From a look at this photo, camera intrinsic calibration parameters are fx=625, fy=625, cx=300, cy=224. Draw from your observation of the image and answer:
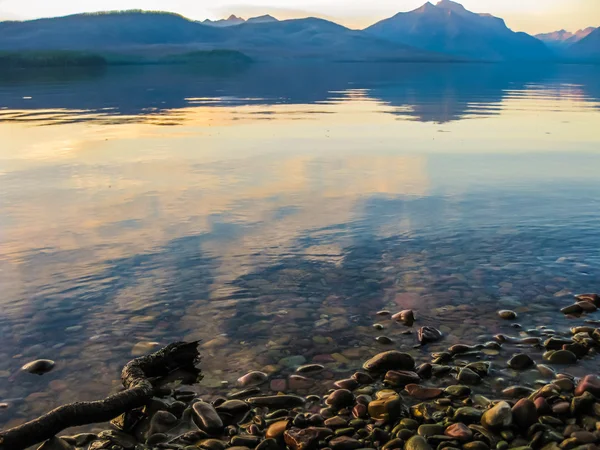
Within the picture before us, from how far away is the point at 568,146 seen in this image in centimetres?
2966

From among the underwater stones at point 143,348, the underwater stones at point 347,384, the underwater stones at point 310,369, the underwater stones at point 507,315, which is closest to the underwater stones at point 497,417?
the underwater stones at point 347,384

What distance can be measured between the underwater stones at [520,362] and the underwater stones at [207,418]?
396 cm

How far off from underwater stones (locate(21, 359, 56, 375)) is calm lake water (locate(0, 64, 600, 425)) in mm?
170

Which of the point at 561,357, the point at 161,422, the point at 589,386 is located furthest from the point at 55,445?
the point at 561,357

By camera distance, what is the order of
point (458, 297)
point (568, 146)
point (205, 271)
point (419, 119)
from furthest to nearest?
1. point (419, 119)
2. point (568, 146)
3. point (205, 271)
4. point (458, 297)

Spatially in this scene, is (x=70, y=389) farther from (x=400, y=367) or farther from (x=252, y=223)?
(x=252, y=223)

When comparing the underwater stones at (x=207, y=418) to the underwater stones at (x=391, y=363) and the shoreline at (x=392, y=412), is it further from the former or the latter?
the underwater stones at (x=391, y=363)

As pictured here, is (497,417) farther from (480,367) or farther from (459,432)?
(480,367)

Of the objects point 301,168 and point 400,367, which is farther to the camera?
point 301,168

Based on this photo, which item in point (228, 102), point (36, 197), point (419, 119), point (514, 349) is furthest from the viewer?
point (228, 102)

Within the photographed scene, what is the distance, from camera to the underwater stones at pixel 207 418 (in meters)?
6.95

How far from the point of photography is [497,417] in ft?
22.5

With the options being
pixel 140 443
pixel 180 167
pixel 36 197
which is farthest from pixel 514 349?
pixel 180 167

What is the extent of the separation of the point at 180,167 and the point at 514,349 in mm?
17020
